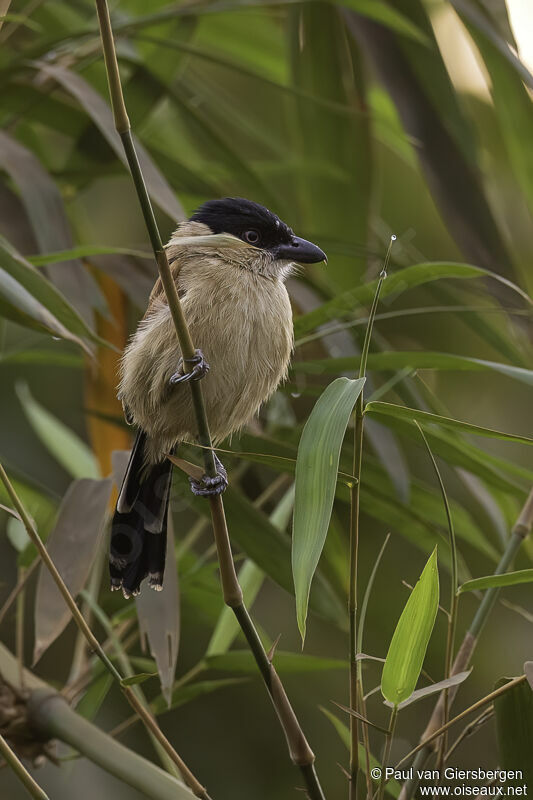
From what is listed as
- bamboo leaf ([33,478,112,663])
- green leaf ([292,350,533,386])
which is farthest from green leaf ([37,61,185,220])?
bamboo leaf ([33,478,112,663])

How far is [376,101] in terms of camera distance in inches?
136

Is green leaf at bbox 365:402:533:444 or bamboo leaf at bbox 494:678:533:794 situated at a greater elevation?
green leaf at bbox 365:402:533:444

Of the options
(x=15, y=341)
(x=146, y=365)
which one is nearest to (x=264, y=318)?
(x=146, y=365)

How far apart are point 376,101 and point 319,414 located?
238 centimetres

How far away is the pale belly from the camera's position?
1929 millimetres

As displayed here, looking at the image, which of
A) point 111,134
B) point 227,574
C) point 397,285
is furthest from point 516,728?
point 111,134

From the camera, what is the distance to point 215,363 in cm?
194

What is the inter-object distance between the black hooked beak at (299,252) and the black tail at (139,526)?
48cm

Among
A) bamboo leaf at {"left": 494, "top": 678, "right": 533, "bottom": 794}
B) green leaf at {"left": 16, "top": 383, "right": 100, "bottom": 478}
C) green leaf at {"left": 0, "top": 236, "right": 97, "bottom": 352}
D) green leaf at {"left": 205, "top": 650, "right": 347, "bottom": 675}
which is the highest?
green leaf at {"left": 0, "top": 236, "right": 97, "bottom": 352}

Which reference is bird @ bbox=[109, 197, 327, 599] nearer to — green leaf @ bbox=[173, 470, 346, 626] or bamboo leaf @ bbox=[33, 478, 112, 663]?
bamboo leaf @ bbox=[33, 478, 112, 663]

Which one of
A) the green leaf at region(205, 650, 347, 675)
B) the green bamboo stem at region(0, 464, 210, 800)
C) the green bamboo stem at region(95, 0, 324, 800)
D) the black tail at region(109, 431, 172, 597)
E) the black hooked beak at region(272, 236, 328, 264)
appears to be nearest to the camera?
the green bamboo stem at region(95, 0, 324, 800)

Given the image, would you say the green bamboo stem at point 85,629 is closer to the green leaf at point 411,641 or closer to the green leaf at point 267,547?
the green leaf at point 411,641

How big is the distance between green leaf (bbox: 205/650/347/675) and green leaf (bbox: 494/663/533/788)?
2.05 ft

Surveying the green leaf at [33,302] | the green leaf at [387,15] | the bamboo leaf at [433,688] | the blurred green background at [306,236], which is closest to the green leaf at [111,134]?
the blurred green background at [306,236]
